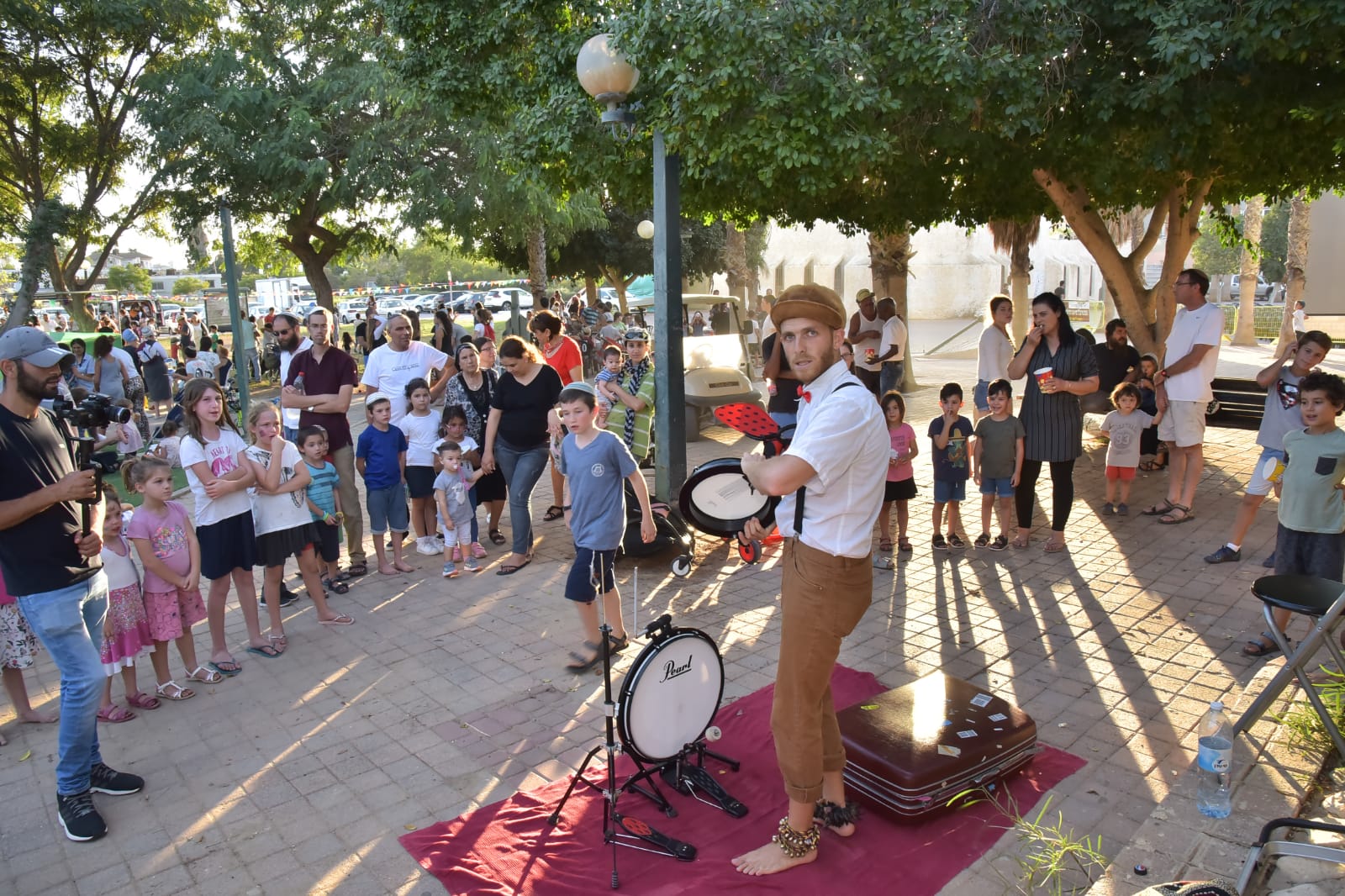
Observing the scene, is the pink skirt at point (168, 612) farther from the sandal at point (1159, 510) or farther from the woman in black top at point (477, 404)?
the sandal at point (1159, 510)

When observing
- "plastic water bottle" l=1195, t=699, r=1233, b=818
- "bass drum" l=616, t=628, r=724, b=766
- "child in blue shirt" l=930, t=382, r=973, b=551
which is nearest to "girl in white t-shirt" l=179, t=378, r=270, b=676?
"bass drum" l=616, t=628, r=724, b=766

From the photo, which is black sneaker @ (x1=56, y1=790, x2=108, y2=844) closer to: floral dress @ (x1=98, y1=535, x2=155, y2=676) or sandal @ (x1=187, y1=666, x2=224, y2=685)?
floral dress @ (x1=98, y1=535, x2=155, y2=676)

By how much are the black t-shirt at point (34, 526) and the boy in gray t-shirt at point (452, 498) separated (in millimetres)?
3472

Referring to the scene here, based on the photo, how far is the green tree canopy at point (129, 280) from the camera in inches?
2228

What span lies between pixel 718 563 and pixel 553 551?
152 cm

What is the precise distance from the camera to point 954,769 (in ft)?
12.6

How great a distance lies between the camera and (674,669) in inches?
154

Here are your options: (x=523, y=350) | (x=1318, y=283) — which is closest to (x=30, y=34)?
(x=523, y=350)

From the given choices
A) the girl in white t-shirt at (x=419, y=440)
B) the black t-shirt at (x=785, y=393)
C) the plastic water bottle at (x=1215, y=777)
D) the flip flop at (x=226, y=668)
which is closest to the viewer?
the plastic water bottle at (x=1215, y=777)

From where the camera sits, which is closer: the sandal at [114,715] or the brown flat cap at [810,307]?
the brown flat cap at [810,307]

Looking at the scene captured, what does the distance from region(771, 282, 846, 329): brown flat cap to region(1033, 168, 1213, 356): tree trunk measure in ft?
23.9

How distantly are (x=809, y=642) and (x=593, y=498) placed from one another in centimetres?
220

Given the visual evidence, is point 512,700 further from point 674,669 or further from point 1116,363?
point 1116,363

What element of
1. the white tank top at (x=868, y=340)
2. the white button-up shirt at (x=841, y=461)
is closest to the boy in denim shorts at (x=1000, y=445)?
the white tank top at (x=868, y=340)
